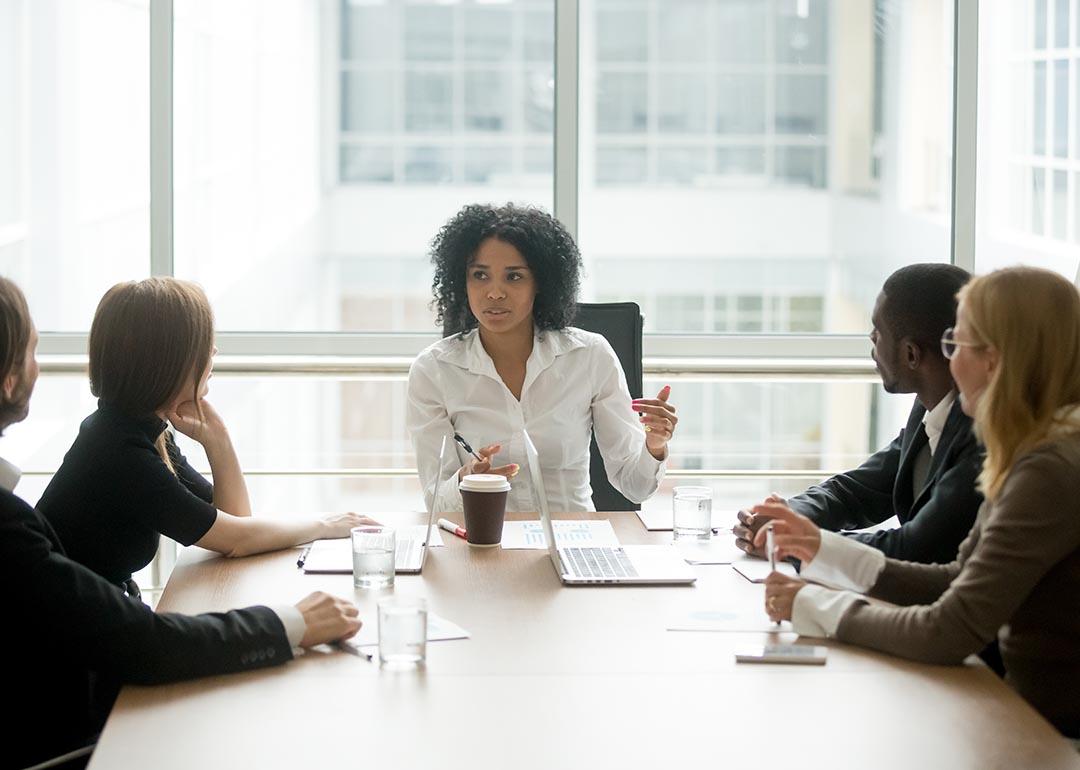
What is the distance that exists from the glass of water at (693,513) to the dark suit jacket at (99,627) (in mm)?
940

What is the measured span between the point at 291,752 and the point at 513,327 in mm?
1767

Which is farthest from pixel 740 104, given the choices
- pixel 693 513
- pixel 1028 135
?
pixel 693 513

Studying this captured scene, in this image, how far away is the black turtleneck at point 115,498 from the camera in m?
2.16

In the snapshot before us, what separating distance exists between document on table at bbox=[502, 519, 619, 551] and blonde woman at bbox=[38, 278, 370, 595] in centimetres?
54

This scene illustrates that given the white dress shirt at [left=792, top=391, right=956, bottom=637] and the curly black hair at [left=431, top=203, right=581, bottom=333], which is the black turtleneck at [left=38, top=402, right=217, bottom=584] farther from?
the curly black hair at [left=431, top=203, right=581, bottom=333]

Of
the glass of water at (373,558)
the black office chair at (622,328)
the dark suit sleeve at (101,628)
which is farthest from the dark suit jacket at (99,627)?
the black office chair at (622,328)

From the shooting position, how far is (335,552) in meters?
2.35

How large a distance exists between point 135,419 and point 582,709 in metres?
0.99

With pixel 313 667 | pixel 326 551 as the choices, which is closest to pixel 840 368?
pixel 326 551

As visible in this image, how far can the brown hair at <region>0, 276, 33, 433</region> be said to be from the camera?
1812 mm

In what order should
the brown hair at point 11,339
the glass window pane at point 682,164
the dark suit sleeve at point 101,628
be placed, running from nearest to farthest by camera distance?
the dark suit sleeve at point 101,628 → the brown hair at point 11,339 → the glass window pane at point 682,164

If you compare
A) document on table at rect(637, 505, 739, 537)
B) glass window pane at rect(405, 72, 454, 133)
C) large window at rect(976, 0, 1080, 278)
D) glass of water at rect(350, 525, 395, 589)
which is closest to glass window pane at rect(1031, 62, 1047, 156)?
large window at rect(976, 0, 1080, 278)

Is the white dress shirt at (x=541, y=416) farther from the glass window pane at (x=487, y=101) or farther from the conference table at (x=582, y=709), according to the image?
the glass window pane at (x=487, y=101)

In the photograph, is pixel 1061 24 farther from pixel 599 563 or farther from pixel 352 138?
pixel 599 563
